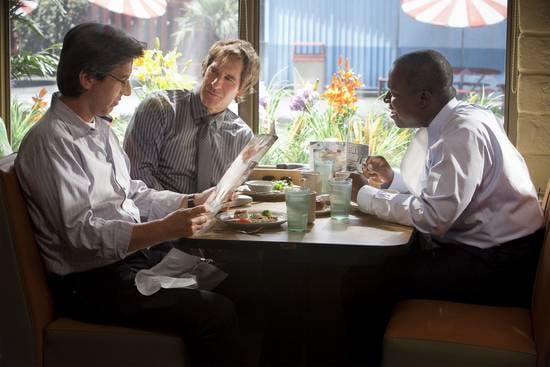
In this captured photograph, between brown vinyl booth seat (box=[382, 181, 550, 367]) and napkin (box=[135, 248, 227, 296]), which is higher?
napkin (box=[135, 248, 227, 296])

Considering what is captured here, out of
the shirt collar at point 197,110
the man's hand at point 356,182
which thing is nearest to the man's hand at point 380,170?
the man's hand at point 356,182

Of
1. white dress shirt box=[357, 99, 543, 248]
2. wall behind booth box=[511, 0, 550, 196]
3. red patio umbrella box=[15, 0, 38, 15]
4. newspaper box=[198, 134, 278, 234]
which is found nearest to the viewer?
newspaper box=[198, 134, 278, 234]

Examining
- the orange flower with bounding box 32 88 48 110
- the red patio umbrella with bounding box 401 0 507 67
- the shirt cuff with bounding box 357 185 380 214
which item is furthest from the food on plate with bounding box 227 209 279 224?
the orange flower with bounding box 32 88 48 110

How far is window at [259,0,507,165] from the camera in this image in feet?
12.6

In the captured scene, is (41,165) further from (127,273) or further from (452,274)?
(452,274)

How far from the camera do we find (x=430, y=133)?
2619mm

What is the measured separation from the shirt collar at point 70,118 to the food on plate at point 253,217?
49cm

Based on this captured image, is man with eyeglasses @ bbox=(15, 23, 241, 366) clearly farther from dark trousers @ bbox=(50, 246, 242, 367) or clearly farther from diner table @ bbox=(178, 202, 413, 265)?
diner table @ bbox=(178, 202, 413, 265)

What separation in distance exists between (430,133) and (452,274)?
48 centimetres

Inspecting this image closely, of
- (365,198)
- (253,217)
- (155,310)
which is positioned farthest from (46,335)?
(365,198)

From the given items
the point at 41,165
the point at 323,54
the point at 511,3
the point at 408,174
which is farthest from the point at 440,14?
the point at 41,165

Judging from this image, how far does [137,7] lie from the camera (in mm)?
4121

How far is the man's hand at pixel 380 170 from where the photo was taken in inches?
118

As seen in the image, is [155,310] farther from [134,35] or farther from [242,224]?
[134,35]
